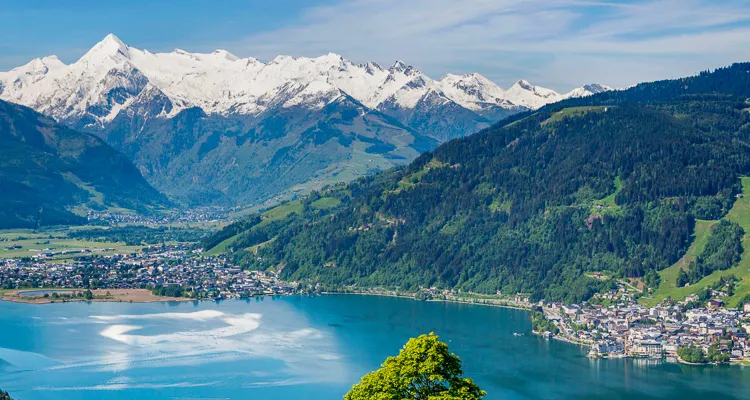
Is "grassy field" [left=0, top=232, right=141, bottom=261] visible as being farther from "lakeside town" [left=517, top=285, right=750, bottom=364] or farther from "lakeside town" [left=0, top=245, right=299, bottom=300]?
"lakeside town" [left=517, top=285, right=750, bottom=364]

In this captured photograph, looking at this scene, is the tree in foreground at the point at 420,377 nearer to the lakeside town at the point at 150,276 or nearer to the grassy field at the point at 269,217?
the lakeside town at the point at 150,276

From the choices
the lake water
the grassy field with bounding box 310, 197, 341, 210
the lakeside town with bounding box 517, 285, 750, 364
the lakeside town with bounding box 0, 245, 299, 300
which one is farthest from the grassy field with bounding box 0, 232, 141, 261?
the lakeside town with bounding box 517, 285, 750, 364

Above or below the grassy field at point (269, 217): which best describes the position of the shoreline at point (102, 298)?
below

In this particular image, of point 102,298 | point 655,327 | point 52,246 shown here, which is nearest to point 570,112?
point 655,327

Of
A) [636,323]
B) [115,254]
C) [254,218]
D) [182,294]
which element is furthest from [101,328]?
[254,218]

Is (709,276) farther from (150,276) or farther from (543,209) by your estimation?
(150,276)

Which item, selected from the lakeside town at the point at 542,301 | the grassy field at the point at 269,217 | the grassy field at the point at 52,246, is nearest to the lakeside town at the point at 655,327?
the lakeside town at the point at 542,301

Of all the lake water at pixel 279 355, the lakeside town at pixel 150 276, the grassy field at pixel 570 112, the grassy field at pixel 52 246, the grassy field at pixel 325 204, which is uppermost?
the grassy field at pixel 570 112
